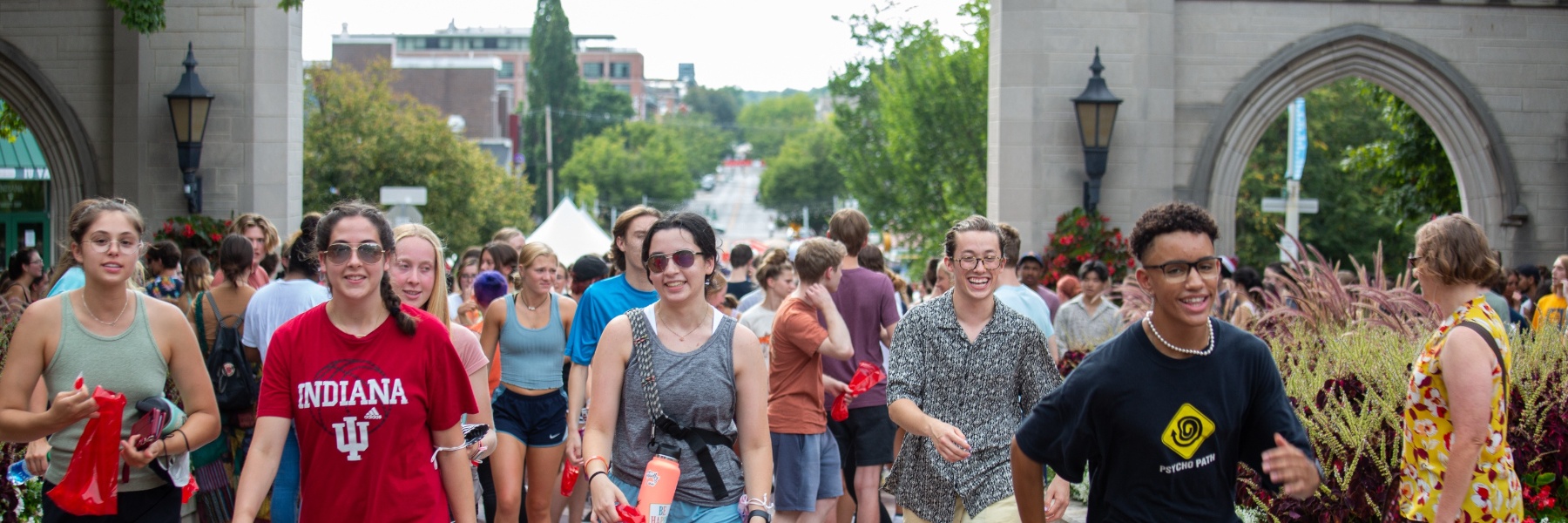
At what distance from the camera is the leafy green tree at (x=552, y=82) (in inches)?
3570

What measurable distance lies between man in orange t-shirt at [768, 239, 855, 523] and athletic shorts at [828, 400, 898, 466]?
377 millimetres

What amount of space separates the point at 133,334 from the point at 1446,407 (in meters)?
4.23

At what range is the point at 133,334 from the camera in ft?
14.6

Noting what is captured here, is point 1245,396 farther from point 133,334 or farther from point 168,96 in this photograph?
point 168,96

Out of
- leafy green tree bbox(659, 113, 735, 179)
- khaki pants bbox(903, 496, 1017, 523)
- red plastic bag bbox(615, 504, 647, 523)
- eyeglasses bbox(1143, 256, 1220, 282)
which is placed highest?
leafy green tree bbox(659, 113, 735, 179)

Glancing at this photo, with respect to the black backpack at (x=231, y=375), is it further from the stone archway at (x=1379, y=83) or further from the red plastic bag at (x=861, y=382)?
the stone archway at (x=1379, y=83)

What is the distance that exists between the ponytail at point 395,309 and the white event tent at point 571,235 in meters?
14.6

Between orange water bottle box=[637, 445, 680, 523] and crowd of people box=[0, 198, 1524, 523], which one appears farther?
orange water bottle box=[637, 445, 680, 523]

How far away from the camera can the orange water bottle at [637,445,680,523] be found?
3879mm

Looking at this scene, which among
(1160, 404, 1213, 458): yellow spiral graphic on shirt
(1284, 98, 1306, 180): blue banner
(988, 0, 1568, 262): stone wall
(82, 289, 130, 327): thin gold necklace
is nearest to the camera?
(1160, 404, 1213, 458): yellow spiral graphic on shirt

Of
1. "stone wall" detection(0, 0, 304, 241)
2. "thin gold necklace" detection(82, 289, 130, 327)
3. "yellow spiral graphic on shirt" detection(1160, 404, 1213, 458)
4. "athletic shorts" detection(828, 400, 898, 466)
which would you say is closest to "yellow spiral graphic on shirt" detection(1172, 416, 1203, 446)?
"yellow spiral graphic on shirt" detection(1160, 404, 1213, 458)

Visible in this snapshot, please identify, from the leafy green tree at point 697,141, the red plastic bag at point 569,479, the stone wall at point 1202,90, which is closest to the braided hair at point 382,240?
the red plastic bag at point 569,479

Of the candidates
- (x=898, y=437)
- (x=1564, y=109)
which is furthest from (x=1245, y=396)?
(x=1564, y=109)

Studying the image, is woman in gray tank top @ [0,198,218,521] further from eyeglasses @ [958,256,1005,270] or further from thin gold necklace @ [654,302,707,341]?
eyeglasses @ [958,256,1005,270]
